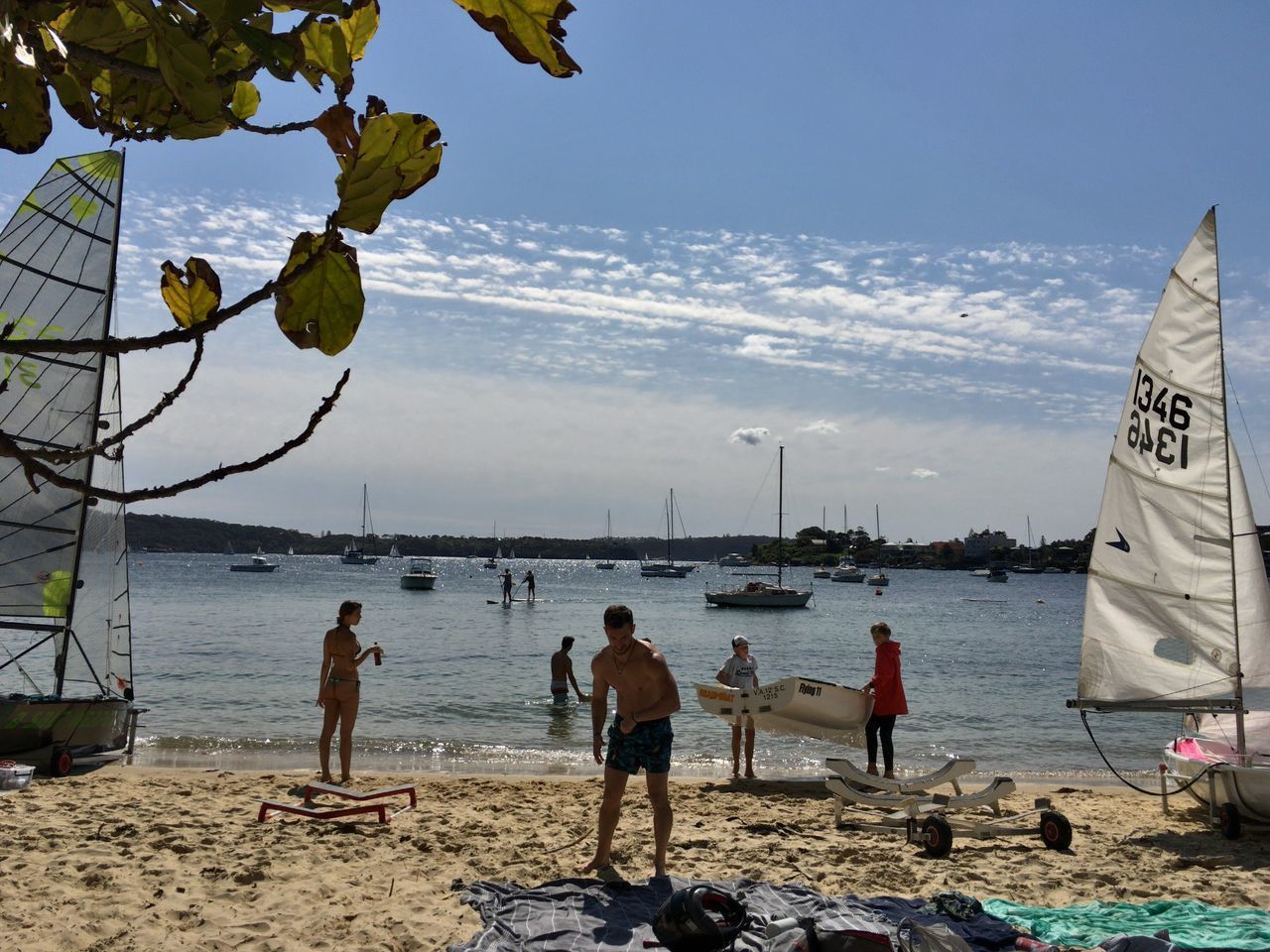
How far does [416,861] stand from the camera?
6.63 m

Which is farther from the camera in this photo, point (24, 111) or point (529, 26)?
point (24, 111)

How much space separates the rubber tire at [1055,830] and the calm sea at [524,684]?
4.62m

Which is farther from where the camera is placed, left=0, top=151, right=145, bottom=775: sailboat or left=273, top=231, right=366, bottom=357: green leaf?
left=0, top=151, right=145, bottom=775: sailboat

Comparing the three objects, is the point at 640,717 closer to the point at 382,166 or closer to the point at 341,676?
→ the point at 341,676

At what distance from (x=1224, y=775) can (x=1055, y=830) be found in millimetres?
1552

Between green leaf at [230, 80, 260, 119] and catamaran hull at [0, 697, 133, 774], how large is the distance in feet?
32.0

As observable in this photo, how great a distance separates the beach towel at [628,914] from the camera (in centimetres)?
503

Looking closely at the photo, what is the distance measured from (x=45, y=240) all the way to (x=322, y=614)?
1538 inches

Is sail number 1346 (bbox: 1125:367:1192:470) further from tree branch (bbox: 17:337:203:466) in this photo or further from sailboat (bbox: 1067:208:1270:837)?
tree branch (bbox: 17:337:203:466)

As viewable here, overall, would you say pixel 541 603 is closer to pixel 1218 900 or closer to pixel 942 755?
pixel 942 755

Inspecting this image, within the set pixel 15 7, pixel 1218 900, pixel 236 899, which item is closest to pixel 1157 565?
pixel 1218 900

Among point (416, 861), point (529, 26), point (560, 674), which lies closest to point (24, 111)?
point (529, 26)

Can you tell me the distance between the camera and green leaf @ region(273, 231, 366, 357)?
130cm

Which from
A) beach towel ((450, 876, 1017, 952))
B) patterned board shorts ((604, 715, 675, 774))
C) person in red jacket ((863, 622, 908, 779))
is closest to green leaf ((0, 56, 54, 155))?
beach towel ((450, 876, 1017, 952))
